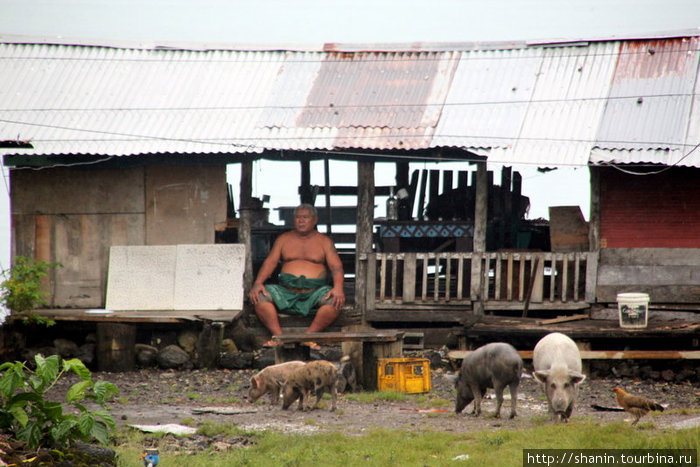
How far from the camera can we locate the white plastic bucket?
14672 millimetres

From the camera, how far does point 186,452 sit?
916 centimetres

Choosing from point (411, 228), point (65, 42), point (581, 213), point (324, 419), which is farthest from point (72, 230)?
point (581, 213)

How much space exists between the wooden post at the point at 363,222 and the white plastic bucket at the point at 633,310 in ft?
14.3

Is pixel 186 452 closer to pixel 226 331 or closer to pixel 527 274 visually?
pixel 226 331

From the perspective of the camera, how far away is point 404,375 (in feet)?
43.4

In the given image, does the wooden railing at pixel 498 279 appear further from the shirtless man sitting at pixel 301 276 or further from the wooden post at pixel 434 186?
the wooden post at pixel 434 186

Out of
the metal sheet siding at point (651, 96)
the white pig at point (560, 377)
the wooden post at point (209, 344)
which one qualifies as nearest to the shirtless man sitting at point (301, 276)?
the wooden post at point (209, 344)

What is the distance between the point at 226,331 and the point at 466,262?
4.41m

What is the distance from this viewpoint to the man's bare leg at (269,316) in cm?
1634

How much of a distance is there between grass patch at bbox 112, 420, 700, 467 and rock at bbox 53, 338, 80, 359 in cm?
704

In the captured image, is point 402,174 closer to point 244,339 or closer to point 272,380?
point 244,339

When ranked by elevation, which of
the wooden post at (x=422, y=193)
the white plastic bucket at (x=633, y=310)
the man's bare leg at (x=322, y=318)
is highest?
the wooden post at (x=422, y=193)

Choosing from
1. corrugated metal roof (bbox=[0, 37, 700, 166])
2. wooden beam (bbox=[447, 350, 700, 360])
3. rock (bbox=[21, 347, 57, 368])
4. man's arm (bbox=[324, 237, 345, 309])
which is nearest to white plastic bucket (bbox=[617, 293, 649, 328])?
wooden beam (bbox=[447, 350, 700, 360])

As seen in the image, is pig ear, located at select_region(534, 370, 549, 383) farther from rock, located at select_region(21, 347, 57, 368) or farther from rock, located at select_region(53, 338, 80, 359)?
rock, located at select_region(21, 347, 57, 368)
